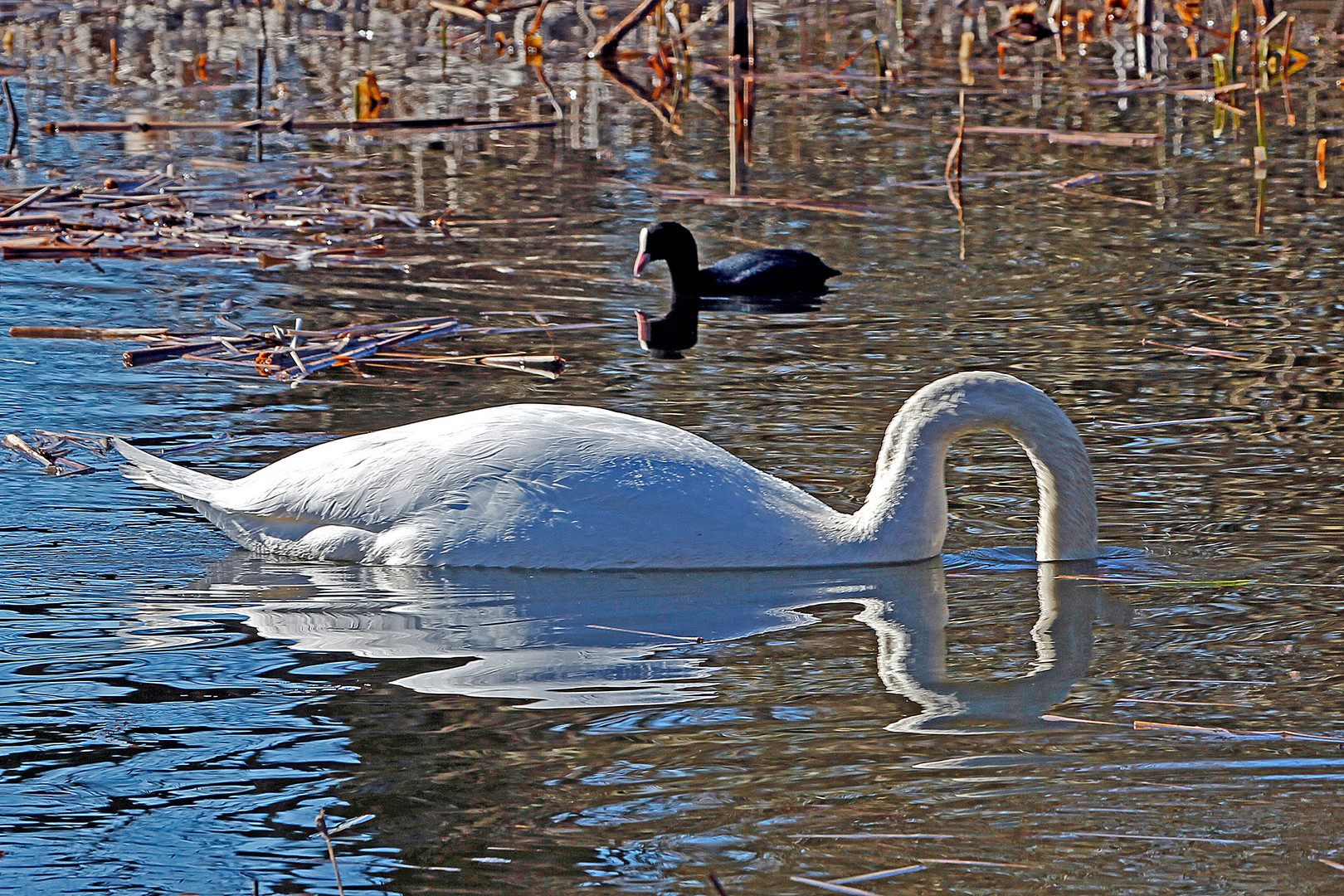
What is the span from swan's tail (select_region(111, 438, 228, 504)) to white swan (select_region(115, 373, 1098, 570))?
29 cm

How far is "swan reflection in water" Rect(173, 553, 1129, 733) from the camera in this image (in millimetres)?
4730

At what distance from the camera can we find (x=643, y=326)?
29.6 feet

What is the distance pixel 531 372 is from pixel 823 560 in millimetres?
2451

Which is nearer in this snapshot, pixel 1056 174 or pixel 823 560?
pixel 823 560

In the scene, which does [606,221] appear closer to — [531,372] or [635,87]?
[531,372]

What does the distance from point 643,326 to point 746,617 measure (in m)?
3.86

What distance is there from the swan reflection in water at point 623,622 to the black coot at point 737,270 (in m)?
3.91

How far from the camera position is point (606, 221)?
1092 cm

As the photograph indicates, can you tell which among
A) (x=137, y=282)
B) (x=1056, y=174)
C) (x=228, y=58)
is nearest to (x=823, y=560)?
(x=137, y=282)

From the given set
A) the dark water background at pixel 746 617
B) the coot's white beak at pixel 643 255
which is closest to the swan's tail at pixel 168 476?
the dark water background at pixel 746 617

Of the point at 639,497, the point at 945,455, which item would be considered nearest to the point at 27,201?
the point at 639,497

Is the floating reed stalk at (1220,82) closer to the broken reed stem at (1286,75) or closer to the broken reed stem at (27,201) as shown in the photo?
the broken reed stem at (1286,75)

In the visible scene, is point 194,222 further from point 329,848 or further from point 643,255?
point 329,848

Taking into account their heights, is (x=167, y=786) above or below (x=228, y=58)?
below
